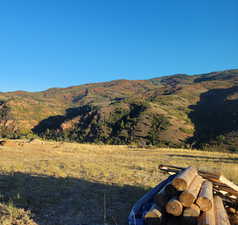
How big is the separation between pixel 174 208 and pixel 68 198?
3947 mm

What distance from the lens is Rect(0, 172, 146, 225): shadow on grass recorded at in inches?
234

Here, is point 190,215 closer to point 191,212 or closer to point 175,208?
point 191,212

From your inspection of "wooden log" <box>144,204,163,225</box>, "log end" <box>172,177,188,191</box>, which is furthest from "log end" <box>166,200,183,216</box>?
"log end" <box>172,177,188,191</box>

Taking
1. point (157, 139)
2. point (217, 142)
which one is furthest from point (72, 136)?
point (217, 142)

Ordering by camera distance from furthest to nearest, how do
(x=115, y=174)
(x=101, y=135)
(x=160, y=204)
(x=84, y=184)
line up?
(x=101, y=135), (x=115, y=174), (x=84, y=184), (x=160, y=204)

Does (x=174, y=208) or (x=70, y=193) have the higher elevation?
(x=174, y=208)

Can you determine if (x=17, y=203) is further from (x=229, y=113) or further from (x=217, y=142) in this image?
(x=229, y=113)

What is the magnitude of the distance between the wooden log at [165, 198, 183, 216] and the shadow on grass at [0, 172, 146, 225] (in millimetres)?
1598

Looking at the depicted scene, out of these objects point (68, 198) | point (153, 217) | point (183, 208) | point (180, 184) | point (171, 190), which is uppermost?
point (180, 184)

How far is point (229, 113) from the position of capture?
6088 centimetres

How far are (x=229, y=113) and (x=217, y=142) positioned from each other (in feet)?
66.0

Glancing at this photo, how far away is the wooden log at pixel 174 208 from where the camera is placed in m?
4.59

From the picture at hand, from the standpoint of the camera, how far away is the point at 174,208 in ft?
15.1

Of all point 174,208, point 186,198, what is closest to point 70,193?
point 174,208
